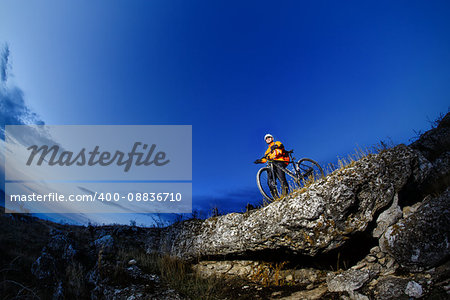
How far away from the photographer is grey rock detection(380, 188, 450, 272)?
3.69 m

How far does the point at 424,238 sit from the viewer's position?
3.86 metres

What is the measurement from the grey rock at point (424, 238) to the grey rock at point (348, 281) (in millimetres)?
868

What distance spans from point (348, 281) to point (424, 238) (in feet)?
5.89

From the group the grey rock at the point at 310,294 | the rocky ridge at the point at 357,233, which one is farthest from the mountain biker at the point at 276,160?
the grey rock at the point at 310,294

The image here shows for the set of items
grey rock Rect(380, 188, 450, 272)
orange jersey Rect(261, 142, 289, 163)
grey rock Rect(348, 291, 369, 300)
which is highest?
orange jersey Rect(261, 142, 289, 163)

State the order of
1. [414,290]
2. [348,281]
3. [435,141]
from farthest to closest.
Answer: [435,141], [348,281], [414,290]

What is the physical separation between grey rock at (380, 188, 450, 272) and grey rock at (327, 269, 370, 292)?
0.87m

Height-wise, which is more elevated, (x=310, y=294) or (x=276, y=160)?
(x=276, y=160)

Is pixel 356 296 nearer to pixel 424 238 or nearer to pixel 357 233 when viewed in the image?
pixel 357 233

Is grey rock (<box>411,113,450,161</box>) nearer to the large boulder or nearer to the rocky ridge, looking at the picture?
the rocky ridge

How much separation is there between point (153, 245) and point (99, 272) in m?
2.59

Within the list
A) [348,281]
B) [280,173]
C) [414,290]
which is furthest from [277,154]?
[414,290]

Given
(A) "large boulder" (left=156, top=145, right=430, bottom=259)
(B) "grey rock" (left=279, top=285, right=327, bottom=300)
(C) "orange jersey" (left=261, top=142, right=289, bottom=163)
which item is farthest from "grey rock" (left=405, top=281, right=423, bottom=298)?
(C) "orange jersey" (left=261, top=142, right=289, bottom=163)

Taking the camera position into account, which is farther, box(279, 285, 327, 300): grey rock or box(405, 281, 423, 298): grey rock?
box(279, 285, 327, 300): grey rock
